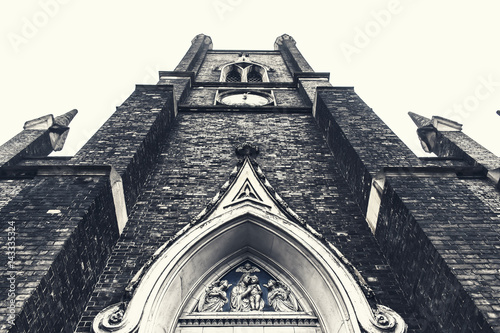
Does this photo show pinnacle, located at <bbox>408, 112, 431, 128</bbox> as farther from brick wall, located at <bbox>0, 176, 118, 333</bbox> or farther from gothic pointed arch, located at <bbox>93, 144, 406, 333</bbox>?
brick wall, located at <bbox>0, 176, 118, 333</bbox>

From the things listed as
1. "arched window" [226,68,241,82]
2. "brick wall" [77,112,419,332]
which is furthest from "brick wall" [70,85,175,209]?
"arched window" [226,68,241,82]

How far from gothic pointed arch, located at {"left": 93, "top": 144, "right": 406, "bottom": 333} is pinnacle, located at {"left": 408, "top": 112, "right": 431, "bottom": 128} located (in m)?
6.29

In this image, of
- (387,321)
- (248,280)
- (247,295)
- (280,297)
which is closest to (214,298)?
(247,295)

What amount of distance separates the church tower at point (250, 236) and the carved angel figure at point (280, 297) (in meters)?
0.02

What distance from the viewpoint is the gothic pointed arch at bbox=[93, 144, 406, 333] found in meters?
4.39

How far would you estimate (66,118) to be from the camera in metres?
10.8

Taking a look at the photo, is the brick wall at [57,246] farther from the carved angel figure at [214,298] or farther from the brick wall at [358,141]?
the brick wall at [358,141]

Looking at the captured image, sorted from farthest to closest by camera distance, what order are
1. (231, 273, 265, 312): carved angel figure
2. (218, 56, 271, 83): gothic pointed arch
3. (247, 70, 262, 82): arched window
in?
(247, 70, 262, 82): arched window → (218, 56, 271, 83): gothic pointed arch → (231, 273, 265, 312): carved angel figure

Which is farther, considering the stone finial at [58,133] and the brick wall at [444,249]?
the stone finial at [58,133]

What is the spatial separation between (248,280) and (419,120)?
7658mm

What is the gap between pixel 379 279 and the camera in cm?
515

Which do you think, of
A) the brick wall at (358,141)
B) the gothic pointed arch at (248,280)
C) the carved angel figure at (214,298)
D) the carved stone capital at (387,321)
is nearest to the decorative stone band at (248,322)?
the gothic pointed arch at (248,280)

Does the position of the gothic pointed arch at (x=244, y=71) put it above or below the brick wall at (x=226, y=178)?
above

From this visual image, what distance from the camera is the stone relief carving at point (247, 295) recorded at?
499cm
